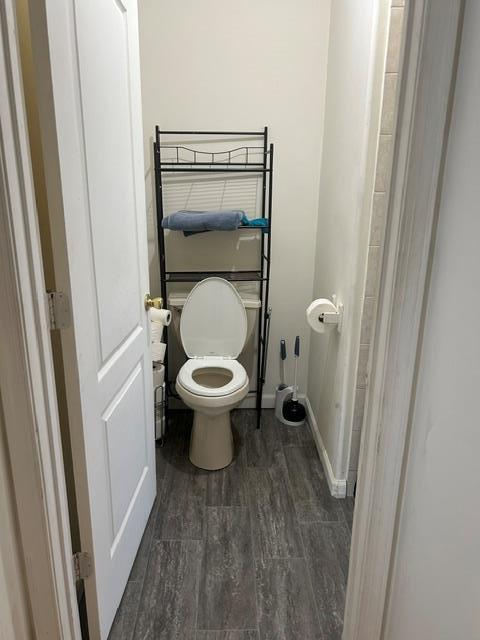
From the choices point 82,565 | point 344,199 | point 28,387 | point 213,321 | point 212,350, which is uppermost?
point 344,199

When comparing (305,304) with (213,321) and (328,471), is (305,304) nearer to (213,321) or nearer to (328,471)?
(213,321)

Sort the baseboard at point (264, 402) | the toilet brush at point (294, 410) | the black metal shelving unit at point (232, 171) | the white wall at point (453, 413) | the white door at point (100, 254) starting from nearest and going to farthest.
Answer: the white wall at point (453, 413)
the white door at point (100, 254)
the black metal shelving unit at point (232, 171)
the toilet brush at point (294, 410)
the baseboard at point (264, 402)

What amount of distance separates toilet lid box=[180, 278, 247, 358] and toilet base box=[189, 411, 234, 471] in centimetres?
41

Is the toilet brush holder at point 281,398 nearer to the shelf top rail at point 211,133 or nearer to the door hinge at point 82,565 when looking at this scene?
the shelf top rail at point 211,133

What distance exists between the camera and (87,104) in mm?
1089

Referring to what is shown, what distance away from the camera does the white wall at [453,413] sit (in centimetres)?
68

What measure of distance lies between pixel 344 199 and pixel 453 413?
1410mm

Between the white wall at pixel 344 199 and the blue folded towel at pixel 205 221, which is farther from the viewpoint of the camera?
the blue folded towel at pixel 205 221

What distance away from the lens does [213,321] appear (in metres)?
2.44

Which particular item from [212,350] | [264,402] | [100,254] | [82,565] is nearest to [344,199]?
[212,350]

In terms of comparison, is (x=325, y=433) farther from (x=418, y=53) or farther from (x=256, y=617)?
(x=418, y=53)

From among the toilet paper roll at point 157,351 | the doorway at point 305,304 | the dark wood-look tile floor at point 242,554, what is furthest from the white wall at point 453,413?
the toilet paper roll at point 157,351

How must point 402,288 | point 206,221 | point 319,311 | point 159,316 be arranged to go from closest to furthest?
point 402,288, point 159,316, point 319,311, point 206,221

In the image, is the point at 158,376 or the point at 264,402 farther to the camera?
the point at 264,402
